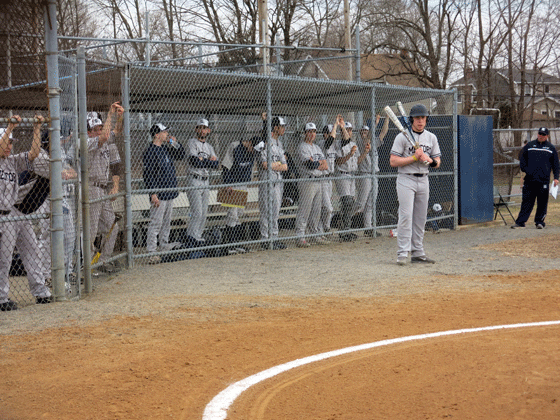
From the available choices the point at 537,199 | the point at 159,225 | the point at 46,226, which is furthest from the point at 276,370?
the point at 537,199

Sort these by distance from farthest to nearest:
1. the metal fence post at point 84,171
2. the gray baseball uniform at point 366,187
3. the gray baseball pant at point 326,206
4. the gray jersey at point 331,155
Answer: the gray baseball uniform at point 366,187 → the gray jersey at point 331,155 → the gray baseball pant at point 326,206 → the metal fence post at point 84,171

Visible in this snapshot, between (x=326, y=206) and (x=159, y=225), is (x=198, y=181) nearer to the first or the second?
(x=159, y=225)

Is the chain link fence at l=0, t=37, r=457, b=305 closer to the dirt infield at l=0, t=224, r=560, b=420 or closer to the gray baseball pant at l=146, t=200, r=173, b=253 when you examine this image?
the gray baseball pant at l=146, t=200, r=173, b=253

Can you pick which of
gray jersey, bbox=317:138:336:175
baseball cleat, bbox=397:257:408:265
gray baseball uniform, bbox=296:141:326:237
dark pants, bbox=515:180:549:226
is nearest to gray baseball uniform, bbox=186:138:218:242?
gray baseball uniform, bbox=296:141:326:237

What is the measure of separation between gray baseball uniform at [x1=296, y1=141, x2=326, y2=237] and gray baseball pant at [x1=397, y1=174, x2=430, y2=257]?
2559mm

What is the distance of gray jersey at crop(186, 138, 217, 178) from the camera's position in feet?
34.3

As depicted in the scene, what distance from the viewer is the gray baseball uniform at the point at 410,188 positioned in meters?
9.20

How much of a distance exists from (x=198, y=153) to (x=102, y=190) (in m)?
2.11

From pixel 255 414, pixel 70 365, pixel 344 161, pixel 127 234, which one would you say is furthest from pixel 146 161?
pixel 255 414

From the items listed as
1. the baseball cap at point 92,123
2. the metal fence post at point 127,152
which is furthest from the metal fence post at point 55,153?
the metal fence post at point 127,152

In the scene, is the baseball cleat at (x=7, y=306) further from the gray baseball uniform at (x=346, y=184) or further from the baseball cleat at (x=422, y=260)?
the gray baseball uniform at (x=346, y=184)

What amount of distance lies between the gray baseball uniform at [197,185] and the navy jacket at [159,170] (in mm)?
420

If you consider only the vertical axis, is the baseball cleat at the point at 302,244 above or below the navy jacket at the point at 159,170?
below

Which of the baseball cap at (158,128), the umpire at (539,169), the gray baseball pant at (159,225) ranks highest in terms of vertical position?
the baseball cap at (158,128)
